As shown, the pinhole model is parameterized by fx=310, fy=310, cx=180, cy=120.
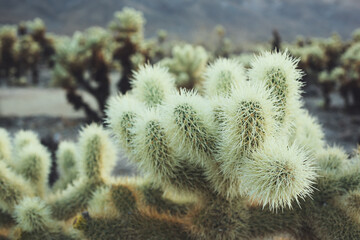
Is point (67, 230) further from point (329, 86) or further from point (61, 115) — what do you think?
point (329, 86)

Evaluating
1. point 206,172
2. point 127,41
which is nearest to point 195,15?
point 127,41

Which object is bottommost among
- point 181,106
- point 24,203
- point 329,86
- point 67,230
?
point 67,230

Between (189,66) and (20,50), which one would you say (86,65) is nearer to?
(189,66)

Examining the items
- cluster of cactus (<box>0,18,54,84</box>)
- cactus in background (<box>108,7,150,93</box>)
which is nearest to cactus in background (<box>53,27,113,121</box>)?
cactus in background (<box>108,7,150,93</box>)

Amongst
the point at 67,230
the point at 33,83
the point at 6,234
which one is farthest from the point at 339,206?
the point at 33,83

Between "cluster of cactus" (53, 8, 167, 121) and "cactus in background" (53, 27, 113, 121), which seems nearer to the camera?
"cluster of cactus" (53, 8, 167, 121)

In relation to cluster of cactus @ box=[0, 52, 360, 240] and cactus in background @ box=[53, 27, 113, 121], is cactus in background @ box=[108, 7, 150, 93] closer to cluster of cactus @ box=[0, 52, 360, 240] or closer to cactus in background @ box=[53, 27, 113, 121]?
cactus in background @ box=[53, 27, 113, 121]

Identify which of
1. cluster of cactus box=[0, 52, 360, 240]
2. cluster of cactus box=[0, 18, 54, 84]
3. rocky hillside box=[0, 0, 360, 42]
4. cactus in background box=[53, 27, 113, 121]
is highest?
rocky hillside box=[0, 0, 360, 42]
